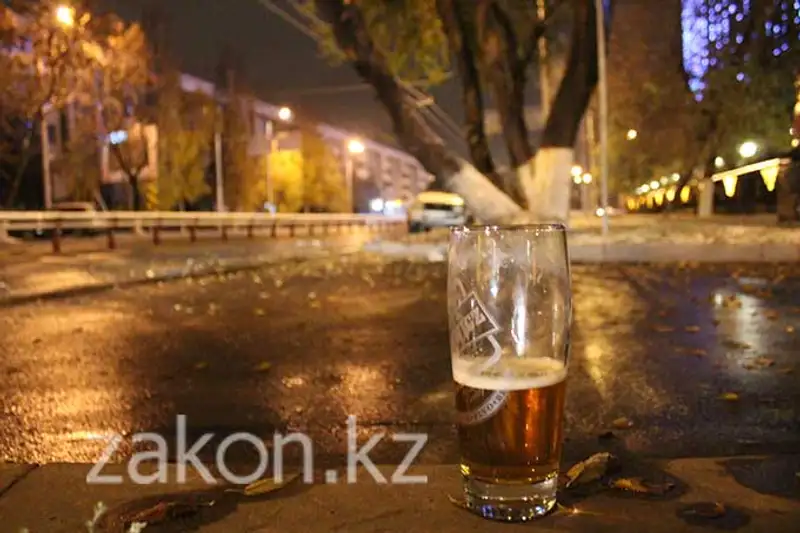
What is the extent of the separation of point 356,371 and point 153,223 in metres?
23.5

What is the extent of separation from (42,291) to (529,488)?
9966mm

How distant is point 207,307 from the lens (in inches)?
376

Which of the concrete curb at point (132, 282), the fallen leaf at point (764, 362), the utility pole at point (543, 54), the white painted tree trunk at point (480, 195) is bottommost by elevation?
the fallen leaf at point (764, 362)

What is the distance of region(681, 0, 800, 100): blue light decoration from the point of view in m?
27.8

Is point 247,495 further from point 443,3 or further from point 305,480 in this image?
point 443,3

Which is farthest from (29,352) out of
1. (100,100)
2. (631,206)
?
(631,206)

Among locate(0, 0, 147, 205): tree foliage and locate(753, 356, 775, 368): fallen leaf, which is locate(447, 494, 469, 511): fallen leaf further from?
locate(0, 0, 147, 205): tree foliage

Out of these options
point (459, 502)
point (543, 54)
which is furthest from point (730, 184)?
point (459, 502)

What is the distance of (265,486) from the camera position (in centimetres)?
295

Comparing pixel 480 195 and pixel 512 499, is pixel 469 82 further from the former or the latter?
pixel 512 499

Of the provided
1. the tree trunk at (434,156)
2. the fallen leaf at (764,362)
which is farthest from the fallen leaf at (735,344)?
the tree trunk at (434,156)

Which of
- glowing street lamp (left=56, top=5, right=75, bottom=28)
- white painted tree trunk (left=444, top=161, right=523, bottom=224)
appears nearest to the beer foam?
white painted tree trunk (left=444, top=161, right=523, bottom=224)

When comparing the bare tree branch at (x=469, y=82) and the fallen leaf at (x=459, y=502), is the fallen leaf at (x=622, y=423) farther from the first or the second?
the bare tree branch at (x=469, y=82)

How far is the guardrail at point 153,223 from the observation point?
82.1 feet
